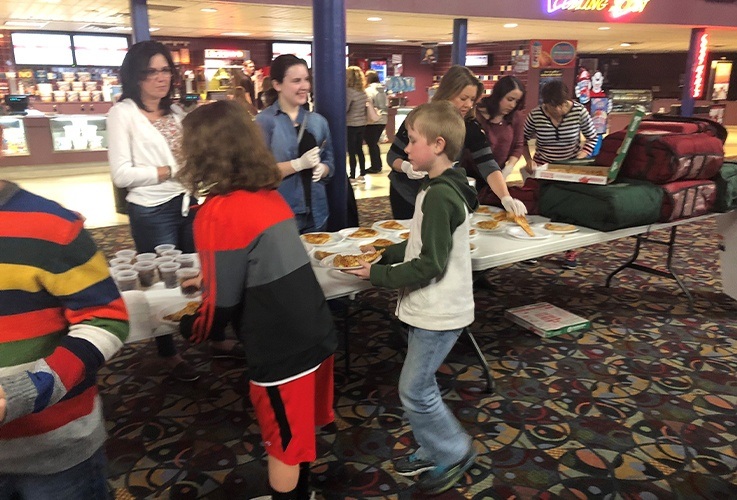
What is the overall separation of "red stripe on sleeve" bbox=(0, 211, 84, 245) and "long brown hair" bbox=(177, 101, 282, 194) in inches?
20.9

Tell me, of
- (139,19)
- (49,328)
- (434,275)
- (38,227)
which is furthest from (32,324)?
(139,19)

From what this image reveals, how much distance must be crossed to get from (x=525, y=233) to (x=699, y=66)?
397 inches

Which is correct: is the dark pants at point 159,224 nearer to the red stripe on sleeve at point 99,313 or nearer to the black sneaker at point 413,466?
the black sneaker at point 413,466

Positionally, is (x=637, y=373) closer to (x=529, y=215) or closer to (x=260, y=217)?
(x=529, y=215)

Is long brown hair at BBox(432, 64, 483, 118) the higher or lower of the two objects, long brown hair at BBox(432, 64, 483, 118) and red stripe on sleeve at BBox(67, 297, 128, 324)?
the higher

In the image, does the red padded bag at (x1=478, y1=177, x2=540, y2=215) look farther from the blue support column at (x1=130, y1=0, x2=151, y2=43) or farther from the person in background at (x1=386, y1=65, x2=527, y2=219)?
the blue support column at (x1=130, y1=0, x2=151, y2=43)

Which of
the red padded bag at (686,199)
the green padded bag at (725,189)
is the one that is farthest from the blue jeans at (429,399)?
the green padded bag at (725,189)

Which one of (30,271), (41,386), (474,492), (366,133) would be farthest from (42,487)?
(366,133)

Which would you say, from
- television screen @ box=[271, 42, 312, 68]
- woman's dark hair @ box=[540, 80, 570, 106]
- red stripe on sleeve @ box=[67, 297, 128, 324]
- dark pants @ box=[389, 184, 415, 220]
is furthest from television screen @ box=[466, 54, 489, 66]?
red stripe on sleeve @ box=[67, 297, 128, 324]

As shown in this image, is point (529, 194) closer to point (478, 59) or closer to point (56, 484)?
point (56, 484)

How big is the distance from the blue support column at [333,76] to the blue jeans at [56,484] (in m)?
2.56

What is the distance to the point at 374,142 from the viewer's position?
9.42 meters

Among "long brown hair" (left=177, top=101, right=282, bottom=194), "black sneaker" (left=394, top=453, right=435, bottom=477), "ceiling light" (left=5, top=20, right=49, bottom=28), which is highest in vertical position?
"ceiling light" (left=5, top=20, right=49, bottom=28)

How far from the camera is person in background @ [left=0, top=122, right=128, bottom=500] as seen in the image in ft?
3.17
